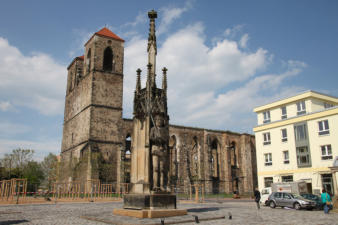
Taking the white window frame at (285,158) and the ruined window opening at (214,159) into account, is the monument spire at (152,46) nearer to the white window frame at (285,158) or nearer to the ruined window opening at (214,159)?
the white window frame at (285,158)

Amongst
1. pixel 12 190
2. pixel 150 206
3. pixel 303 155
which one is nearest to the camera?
pixel 150 206

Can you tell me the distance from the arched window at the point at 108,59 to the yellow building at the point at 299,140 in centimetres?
1925

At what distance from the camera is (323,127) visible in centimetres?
2856

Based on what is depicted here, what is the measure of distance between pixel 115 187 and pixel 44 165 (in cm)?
1443

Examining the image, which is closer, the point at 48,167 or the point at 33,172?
the point at 48,167

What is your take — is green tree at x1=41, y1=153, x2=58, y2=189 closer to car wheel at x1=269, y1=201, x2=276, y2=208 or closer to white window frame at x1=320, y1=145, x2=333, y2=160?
car wheel at x1=269, y1=201, x2=276, y2=208

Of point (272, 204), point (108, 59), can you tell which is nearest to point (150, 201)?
point (272, 204)

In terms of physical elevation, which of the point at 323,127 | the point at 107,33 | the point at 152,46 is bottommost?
the point at 323,127

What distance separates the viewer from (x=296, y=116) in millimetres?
31109

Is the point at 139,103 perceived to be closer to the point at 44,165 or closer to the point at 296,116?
the point at 296,116

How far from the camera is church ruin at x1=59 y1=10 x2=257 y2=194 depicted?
116 feet

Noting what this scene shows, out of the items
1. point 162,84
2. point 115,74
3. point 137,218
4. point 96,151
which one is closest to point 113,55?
point 115,74

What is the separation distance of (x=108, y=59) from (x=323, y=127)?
87.1 ft

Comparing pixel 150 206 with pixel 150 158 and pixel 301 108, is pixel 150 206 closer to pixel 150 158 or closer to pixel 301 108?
pixel 150 158
